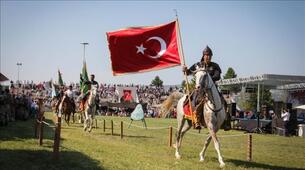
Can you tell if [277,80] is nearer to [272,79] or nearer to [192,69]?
[272,79]

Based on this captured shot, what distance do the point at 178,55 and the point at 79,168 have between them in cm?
516

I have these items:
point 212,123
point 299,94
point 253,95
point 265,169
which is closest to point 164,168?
point 212,123

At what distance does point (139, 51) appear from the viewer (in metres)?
13.8

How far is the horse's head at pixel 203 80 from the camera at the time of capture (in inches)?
476

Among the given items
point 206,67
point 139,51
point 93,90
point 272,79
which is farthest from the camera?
point 272,79

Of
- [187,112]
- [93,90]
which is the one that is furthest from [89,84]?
[187,112]

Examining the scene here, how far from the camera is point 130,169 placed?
441 inches

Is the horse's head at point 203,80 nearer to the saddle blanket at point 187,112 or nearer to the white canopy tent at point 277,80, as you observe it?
the saddle blanket at point 187,112

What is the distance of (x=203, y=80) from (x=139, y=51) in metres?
2.70

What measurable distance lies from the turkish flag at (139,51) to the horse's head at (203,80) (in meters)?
1.63

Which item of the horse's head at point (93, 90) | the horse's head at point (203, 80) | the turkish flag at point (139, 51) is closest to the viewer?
the horse's head at point (203, 80)

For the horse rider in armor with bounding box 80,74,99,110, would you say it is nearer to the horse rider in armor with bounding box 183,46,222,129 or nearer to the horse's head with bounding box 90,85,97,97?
the horse's head with bounding box 90,85,97,97

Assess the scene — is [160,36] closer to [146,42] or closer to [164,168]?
[146,42]

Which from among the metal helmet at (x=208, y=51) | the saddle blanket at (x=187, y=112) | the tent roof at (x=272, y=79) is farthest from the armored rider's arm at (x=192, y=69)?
the tent roof at (x=272, y=79)
